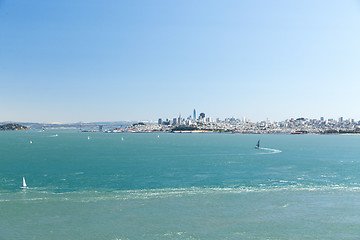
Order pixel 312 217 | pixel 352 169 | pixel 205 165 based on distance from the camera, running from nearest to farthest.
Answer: pixel 312 217
pixel 352 169
pixel 205 165

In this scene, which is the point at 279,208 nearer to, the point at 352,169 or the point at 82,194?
the point at 82,194

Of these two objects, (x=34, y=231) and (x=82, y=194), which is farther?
(x=82, y=194)

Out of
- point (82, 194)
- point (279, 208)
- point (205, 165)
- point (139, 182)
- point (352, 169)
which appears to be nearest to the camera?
point (279, 208)

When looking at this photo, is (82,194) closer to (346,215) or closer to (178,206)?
(178,206)

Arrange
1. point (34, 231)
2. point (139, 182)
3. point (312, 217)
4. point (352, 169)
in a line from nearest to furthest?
point (34, 231), point (312, 217), point (139, 182), point (352, 169)

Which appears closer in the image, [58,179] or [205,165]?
[58,179]

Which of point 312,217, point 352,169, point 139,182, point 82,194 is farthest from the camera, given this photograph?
point 352,169

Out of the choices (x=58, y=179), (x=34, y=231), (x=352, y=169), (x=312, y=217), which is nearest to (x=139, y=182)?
(x=58, y=179)

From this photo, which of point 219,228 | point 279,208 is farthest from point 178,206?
Answer: point 279,208
